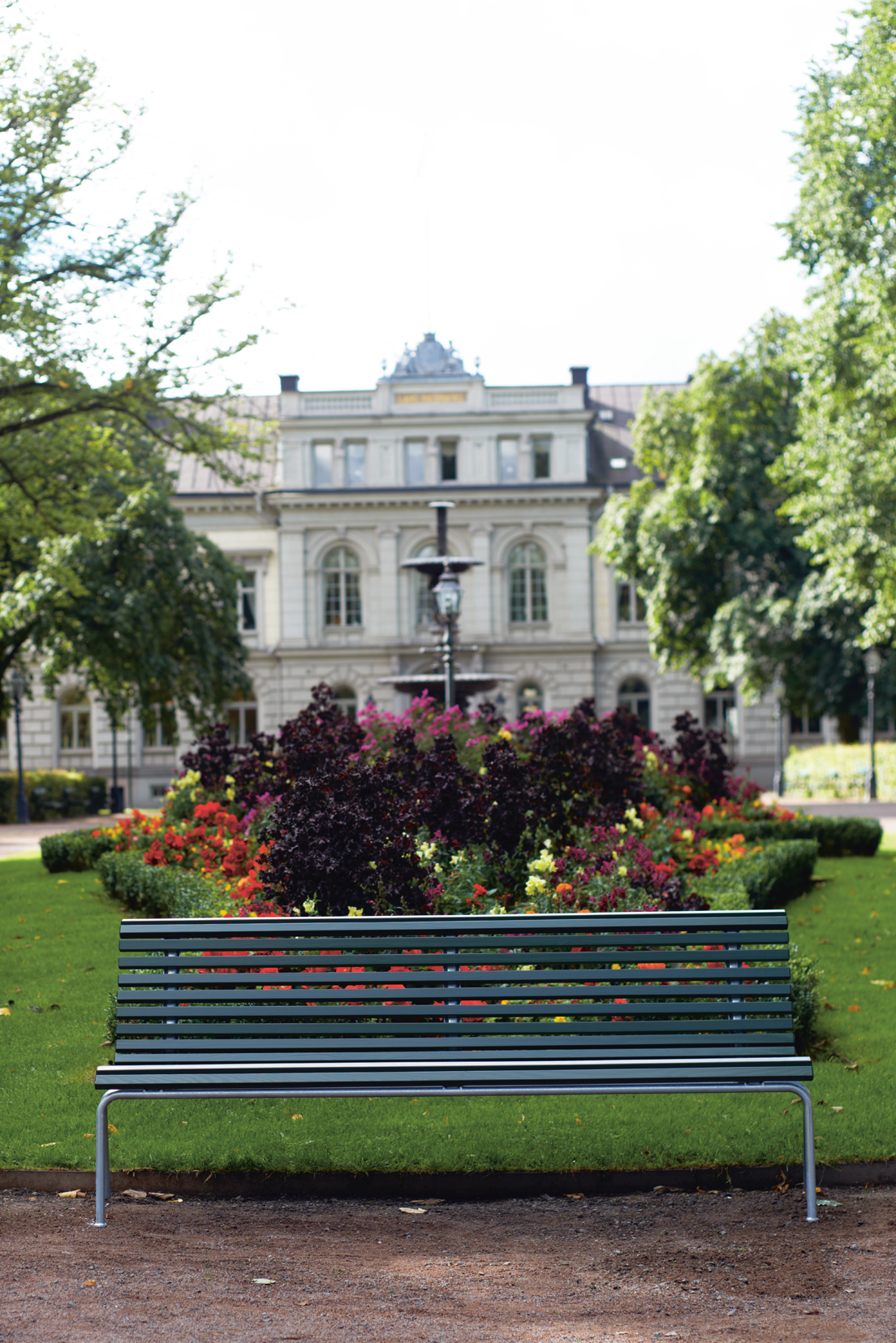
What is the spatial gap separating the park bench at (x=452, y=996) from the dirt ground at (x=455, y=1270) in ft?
1.70

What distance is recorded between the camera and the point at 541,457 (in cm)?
5025

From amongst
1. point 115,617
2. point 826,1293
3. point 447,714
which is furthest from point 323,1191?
point 115,617

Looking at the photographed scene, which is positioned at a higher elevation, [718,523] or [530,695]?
[718,523]

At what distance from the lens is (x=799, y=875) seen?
1309 cm

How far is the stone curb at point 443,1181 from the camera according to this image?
5250 mm

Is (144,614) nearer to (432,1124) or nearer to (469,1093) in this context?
(432,1124)

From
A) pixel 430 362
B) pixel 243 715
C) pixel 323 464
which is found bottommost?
pixel 243 715

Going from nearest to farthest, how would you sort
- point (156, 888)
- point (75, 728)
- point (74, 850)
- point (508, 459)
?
point (156, 888)
point (74, 850)
point (75, 728)
point (508, 459)

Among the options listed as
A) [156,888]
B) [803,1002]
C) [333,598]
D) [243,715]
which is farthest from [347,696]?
[803,1002]

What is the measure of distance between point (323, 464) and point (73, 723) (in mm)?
12876

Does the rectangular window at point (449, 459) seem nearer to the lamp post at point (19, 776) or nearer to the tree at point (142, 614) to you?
the tree at point (142, 614)

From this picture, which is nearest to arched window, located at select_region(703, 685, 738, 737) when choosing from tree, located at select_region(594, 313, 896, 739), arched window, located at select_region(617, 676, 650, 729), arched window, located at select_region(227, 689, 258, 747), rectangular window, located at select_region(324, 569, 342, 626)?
arched window, located at select_region(617, 676, 650, 729)

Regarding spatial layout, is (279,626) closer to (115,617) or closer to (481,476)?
(481,476)

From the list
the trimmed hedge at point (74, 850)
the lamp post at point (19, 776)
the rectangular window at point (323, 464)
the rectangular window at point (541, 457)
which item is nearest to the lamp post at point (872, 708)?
the rectangular window at point (541, 457)
